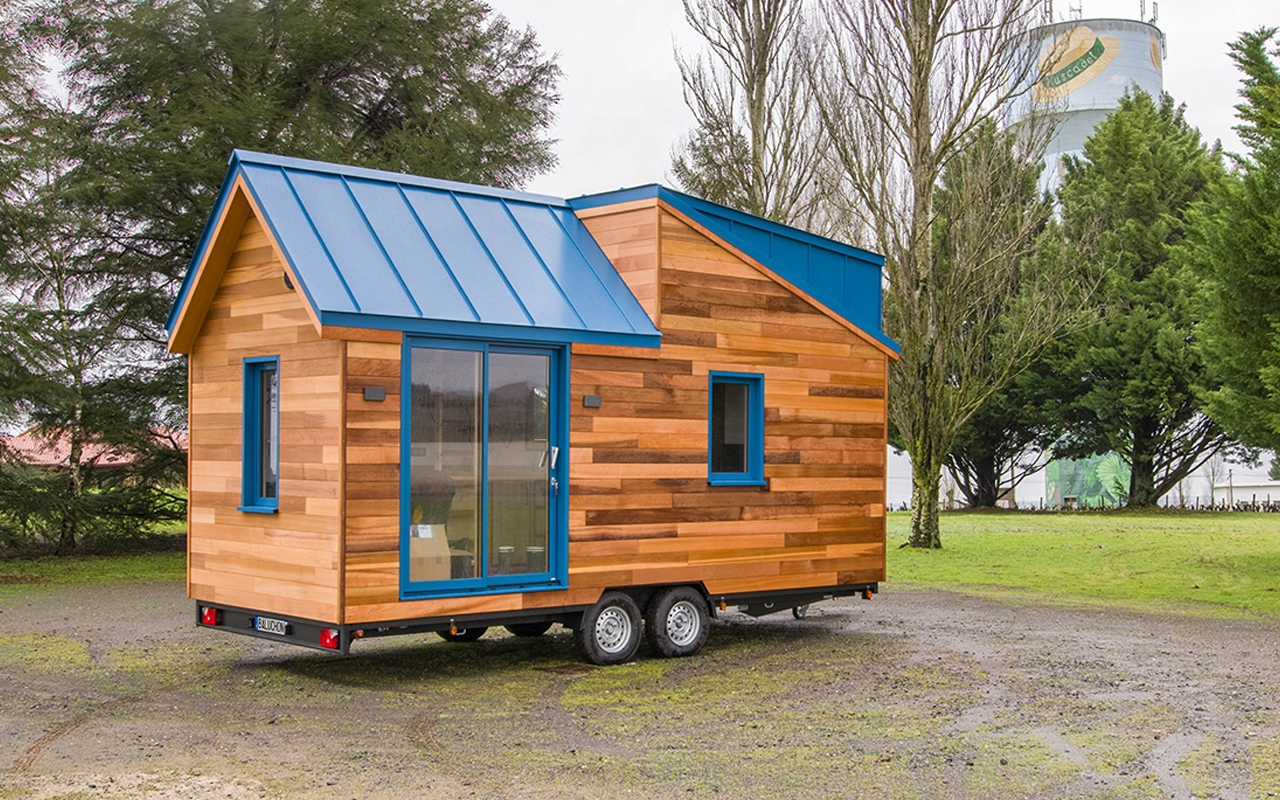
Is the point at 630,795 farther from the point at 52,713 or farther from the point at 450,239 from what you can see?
the point at 450,239

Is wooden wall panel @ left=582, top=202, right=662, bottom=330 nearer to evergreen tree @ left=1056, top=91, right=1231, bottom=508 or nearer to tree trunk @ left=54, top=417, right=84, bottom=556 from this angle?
tree trunk @ left=54, top=417, right=84, bottom=556

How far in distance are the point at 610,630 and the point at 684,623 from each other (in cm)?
83

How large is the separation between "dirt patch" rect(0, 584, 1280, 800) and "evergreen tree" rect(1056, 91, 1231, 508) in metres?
23.7

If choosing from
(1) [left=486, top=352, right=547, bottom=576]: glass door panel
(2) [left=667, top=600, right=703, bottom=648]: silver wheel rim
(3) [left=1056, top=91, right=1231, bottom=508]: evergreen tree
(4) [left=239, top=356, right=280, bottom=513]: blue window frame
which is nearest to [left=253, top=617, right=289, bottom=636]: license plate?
(4) [left=239, top=356, right=280, bottom=513]: blue window frame

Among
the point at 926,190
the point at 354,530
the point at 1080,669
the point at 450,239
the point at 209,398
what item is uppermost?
the point at 926,190

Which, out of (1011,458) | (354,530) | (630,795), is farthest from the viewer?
(1011,458)

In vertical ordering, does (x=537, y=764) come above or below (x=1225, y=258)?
below

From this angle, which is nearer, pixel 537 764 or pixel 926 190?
pixel 537 764

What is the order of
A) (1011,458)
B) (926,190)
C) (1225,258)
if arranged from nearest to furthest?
(1225,258), (926,190), (1011,458)

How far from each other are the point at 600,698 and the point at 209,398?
4.34 meters

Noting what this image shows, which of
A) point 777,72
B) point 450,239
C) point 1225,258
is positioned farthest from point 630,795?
point 777,72

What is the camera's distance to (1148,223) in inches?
1531

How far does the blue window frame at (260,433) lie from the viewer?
34.7 ft

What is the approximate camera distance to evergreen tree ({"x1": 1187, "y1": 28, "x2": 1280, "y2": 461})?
18.2 meters
